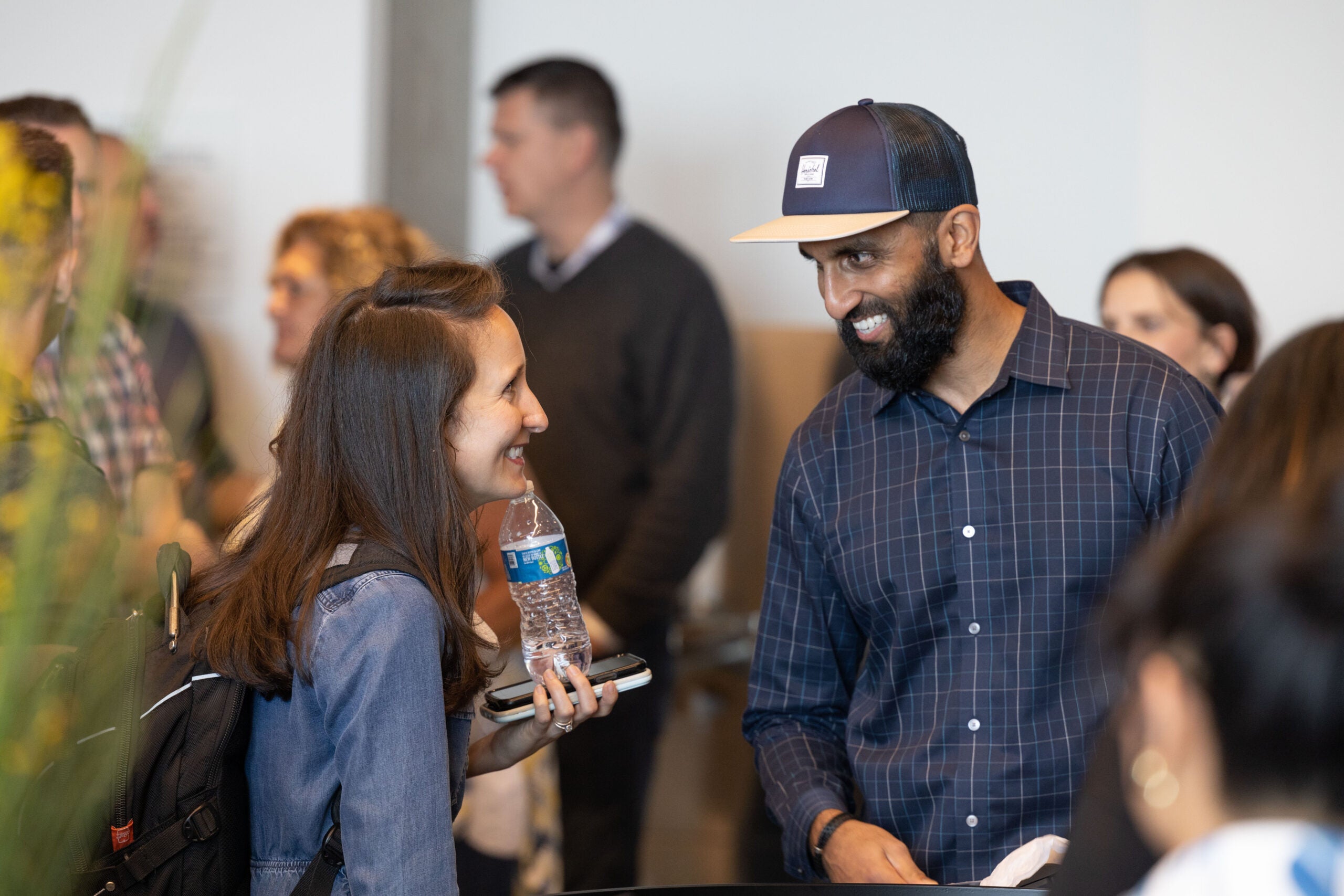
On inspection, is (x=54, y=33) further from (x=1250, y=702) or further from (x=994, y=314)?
(x=1250, y=702)

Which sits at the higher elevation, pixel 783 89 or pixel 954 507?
pixel 783 89

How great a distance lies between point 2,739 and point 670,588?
2141 millimetres

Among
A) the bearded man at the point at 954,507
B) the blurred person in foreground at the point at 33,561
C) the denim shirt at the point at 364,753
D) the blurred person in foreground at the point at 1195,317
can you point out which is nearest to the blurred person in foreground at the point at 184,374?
the denim shirt at the point at 364,753

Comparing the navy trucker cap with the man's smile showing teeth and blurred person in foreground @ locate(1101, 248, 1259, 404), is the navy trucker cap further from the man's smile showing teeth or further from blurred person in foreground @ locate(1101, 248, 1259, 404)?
blurred person in foreground @ locate(1101, 248, 1259, 404)

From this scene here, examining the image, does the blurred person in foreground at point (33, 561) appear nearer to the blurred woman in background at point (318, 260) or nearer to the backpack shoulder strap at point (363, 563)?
the backpack shoulder strap at point (363, 563)

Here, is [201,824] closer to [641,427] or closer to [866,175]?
[866,175]

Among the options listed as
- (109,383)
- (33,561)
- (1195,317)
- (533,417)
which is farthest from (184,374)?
(33,561)

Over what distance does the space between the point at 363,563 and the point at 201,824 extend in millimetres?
264

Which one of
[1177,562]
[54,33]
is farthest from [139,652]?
[54,33]

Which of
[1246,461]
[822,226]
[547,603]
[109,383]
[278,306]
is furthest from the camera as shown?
[278,306]

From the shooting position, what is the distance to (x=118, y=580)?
→ 0.75 m

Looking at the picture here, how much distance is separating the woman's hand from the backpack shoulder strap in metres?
0.21

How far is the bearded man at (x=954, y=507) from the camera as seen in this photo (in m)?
1.40

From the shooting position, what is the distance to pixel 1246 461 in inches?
31.1
